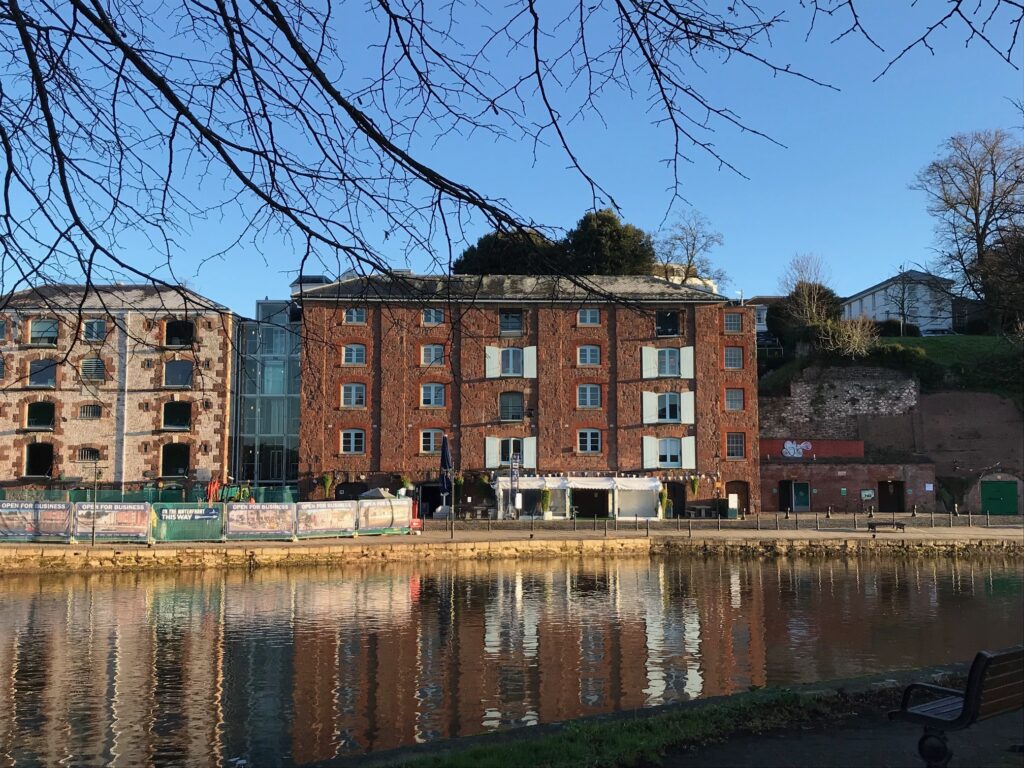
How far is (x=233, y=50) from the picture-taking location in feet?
14.2

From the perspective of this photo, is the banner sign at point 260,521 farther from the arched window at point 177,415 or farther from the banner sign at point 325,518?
the arched window at point 177,415

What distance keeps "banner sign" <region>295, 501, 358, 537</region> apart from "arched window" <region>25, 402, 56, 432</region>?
1740 centimetres

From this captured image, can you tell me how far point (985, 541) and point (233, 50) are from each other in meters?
34.7

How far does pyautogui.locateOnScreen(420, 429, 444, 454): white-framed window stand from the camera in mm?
41812

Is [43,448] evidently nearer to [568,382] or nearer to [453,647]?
[568,382]

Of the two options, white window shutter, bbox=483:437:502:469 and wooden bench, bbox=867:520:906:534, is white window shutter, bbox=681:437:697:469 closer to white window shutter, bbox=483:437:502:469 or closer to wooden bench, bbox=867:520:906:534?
wooden bench, bbox=867:520:906:534

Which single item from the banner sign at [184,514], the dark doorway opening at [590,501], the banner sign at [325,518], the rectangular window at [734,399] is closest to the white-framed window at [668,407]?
the rectangular window at [734,399]

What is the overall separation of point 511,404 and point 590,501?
615 centimetres

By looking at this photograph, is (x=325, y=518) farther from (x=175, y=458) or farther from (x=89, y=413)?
(x=89, y=413)

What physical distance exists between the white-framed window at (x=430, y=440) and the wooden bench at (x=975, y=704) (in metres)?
36.1

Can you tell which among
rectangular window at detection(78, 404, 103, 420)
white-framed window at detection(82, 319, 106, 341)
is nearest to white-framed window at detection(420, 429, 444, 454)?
rectangular window at detection(78, 404, 103, 420)

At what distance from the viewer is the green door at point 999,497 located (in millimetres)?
44000

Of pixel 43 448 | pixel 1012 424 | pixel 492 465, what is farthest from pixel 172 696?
pixel 1012 424

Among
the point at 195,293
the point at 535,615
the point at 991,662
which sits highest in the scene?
the point at 195,293
